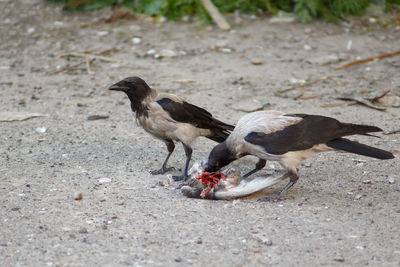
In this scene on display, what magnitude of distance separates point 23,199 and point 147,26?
20.7 ft

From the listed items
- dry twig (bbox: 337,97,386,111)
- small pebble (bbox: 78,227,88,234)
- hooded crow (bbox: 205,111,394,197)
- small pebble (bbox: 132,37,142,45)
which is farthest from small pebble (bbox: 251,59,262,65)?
small pebble (bbox: 78,227,88,234)

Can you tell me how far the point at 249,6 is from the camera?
10930 millimetres

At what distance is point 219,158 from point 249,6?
242 inches

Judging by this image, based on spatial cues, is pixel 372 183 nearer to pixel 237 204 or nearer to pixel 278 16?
pixel 237 204

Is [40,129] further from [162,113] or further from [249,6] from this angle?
[249,6]

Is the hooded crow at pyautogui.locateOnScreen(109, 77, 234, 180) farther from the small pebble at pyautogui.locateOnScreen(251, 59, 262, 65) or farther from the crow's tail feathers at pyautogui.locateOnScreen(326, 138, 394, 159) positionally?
the small pebble at pyautogui.locateOnScreen(251, 59, 262, 65)

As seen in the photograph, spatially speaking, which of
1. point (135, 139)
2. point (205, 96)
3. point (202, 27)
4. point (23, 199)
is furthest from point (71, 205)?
point (202, 27)

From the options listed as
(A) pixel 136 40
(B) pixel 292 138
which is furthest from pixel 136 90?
(A) pixel 136 40

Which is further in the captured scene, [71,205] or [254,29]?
[254,29]

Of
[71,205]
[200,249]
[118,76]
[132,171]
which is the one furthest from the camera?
[118,76]

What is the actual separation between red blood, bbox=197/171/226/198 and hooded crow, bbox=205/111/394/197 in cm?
25

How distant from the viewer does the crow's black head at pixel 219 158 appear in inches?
213

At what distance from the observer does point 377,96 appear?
7723 millimetres

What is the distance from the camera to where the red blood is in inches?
205
